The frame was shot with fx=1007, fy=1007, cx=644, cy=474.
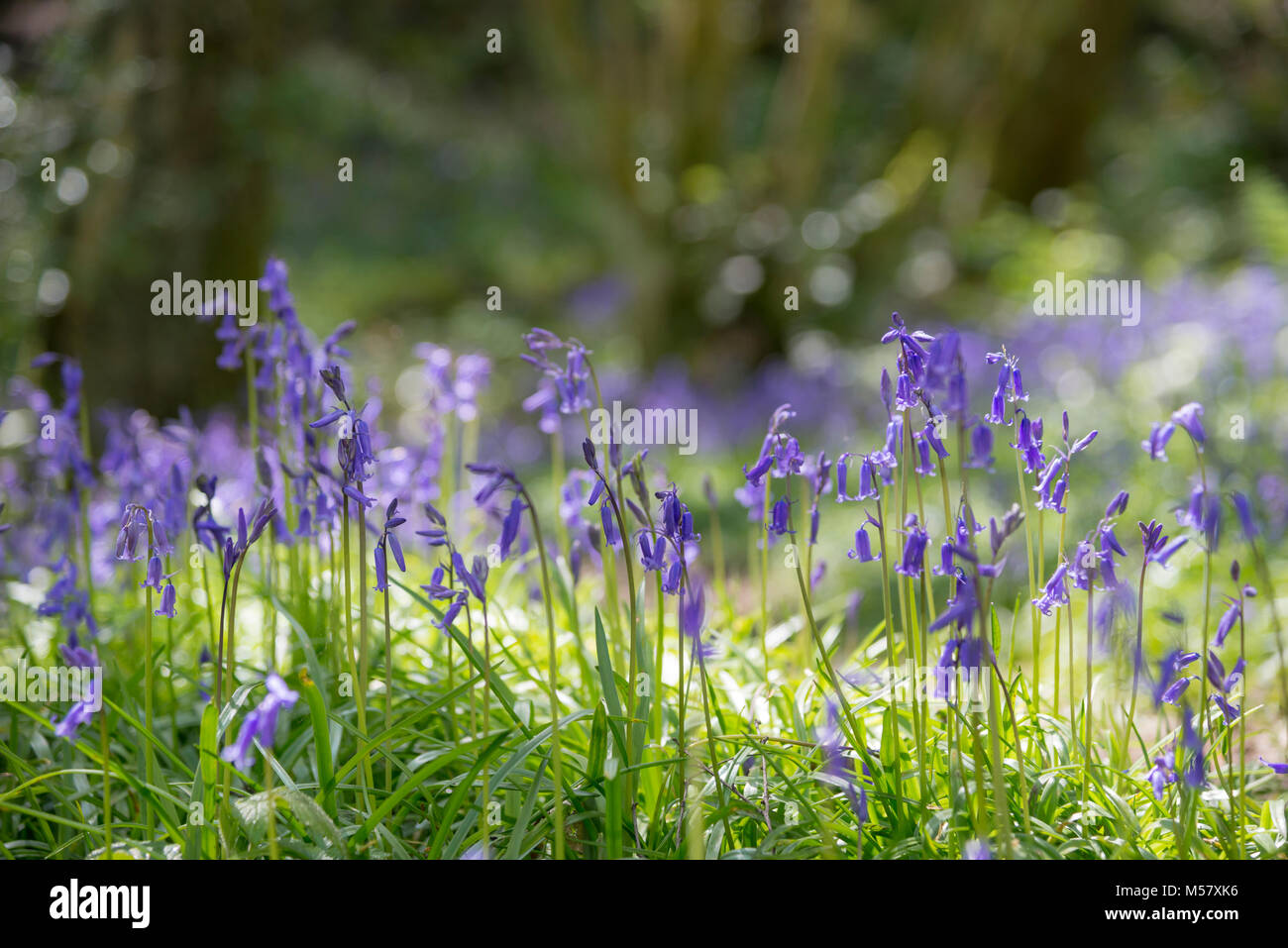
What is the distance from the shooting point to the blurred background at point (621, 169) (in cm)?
534

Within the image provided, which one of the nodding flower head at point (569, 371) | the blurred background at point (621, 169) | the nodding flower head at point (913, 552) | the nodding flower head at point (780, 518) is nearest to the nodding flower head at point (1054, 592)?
the nodding flower head at point (913, 552)

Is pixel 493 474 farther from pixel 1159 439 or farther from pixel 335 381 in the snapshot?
pixel 1159 439

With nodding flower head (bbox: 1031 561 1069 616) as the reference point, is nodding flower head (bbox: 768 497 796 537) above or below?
above

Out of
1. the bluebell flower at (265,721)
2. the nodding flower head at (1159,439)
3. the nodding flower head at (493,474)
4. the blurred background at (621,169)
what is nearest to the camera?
the bluebell flower at (265,721)

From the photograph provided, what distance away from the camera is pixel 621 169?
9141 millimetres

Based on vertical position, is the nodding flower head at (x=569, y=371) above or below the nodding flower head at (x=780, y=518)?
above

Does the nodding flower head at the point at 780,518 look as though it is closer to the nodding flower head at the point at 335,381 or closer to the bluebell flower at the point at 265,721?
the nodding flower head at the point at 335,381

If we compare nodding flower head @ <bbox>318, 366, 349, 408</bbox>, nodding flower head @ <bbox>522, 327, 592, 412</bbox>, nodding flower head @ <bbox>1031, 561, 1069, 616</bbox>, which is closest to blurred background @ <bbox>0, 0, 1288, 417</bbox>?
nodding flower head @ <bbox>522, 327, 592, 412</bbox>

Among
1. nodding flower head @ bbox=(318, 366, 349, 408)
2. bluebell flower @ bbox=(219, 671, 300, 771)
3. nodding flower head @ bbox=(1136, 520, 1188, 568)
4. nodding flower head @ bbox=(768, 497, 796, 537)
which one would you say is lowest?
bluebell flower @ bbox=(219, 671, 300, 771)

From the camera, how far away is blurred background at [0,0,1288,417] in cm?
534

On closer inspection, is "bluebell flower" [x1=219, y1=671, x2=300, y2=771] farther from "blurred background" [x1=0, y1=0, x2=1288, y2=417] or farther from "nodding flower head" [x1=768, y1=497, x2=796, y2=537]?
"blurred background" [x1=0, y1=0, x2=1288, y2=417]

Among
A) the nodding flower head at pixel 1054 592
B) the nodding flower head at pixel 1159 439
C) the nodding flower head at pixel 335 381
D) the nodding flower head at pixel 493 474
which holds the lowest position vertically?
the nodding flower head at pixel 1054 592
